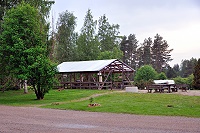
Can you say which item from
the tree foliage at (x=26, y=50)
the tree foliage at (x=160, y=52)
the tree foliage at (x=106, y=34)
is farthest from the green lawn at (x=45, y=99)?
the tree foliage at (x=160, y=52)

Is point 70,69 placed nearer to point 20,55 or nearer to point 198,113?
point 20,55

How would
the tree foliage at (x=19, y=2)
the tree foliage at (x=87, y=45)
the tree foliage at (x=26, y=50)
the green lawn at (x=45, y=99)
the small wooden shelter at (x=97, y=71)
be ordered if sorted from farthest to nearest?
the tree foliage at (x=87, y=45) < the small wooden shelter at (x=97, y=71) < the tree foliage at (x=19, y=2) < the tree foliage at (x=26, y=50) < the green lawn at (x=45, y=99)

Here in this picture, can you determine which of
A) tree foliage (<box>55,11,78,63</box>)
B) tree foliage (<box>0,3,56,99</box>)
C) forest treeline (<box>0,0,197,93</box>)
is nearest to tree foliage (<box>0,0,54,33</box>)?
forest treeline (<box>0,0,197,93</box>)

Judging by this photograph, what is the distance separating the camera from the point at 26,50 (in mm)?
25938

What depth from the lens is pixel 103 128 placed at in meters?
11.0

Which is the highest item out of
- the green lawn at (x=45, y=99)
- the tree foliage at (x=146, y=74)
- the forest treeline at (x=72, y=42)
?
the forest treeline at (x=72, y=42)

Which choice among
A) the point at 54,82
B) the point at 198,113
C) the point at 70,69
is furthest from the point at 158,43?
the point at 198,113

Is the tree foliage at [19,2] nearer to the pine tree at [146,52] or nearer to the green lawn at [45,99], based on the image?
the green lawn at [45,99]

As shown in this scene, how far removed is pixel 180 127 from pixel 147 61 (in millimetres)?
75709

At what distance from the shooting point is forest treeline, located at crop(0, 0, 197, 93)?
2700cm

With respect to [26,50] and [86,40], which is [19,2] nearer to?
[26,50]

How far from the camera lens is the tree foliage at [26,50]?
2606cm

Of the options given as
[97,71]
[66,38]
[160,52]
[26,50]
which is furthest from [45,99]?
[160,52]

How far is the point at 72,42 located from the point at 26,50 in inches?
1536
